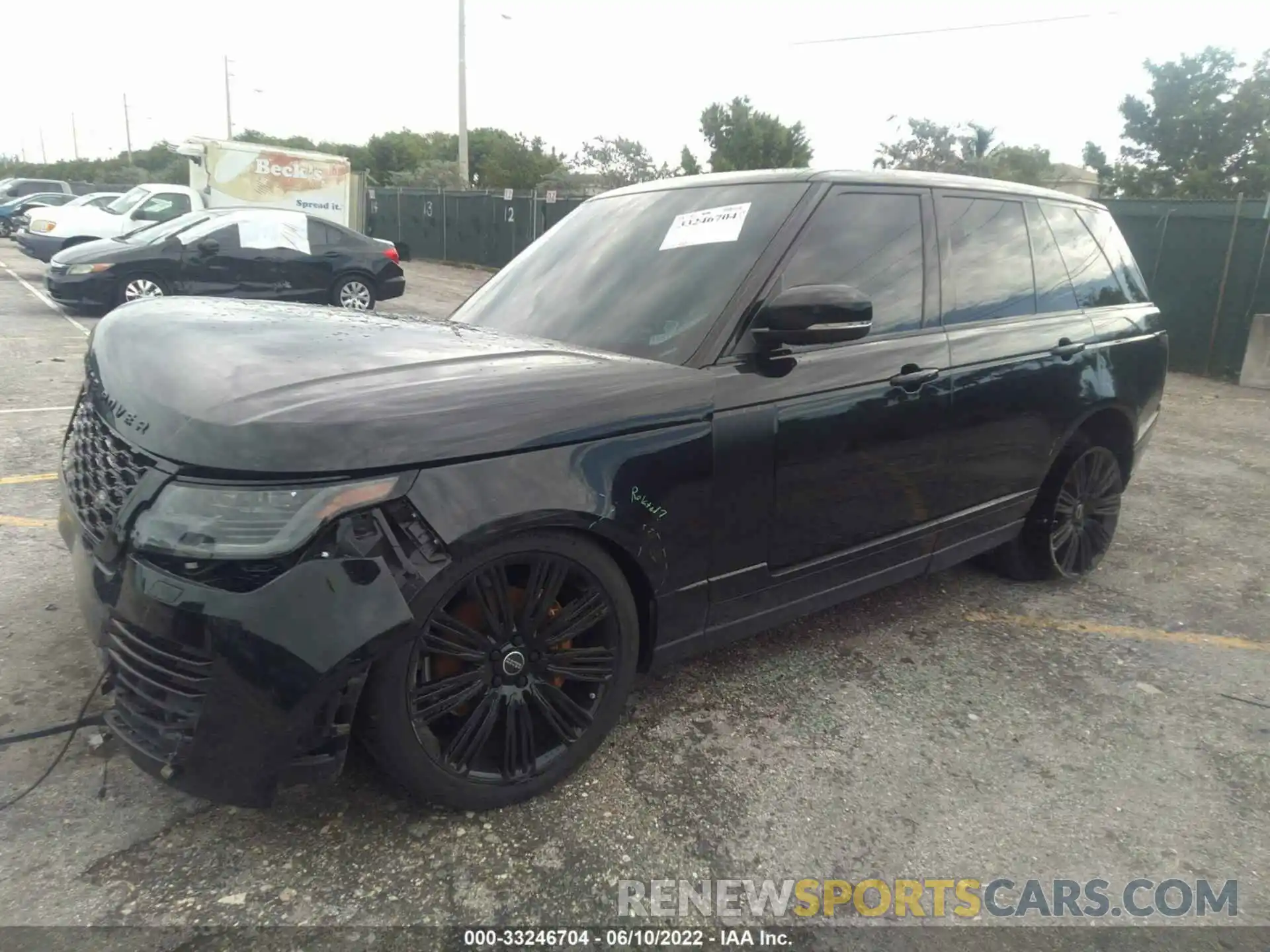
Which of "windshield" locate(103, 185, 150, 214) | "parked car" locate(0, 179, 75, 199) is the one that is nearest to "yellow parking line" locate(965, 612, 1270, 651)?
"windshield" locate(103, 185, 150, 214)

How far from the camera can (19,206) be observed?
27.9 m

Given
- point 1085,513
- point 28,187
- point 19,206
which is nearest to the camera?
point 1085,513

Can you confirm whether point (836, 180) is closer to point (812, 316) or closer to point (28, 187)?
point (812, 316)

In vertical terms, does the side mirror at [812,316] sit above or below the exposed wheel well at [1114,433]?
above

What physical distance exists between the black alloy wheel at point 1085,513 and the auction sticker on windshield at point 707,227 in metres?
2.14

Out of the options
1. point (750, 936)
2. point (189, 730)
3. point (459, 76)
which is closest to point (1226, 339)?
point (750, 936)

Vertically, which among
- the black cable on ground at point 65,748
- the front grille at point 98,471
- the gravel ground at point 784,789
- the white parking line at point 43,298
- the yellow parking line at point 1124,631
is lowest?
the yellow parking line at point 1124,631

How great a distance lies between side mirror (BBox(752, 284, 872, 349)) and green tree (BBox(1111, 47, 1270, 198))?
39105 mm

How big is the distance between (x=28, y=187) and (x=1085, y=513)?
37.8m

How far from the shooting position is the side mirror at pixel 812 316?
8.58 ft

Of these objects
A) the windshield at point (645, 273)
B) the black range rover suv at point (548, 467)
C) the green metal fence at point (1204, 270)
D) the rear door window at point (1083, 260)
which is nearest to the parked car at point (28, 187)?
the green metal fence at point (1204, 270)

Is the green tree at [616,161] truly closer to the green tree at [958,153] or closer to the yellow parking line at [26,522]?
the green tree at [958,153]

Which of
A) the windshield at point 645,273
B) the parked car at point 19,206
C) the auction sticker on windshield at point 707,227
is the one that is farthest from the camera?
the parked car at point 19,206

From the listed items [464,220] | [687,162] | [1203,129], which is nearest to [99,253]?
[464,220]
